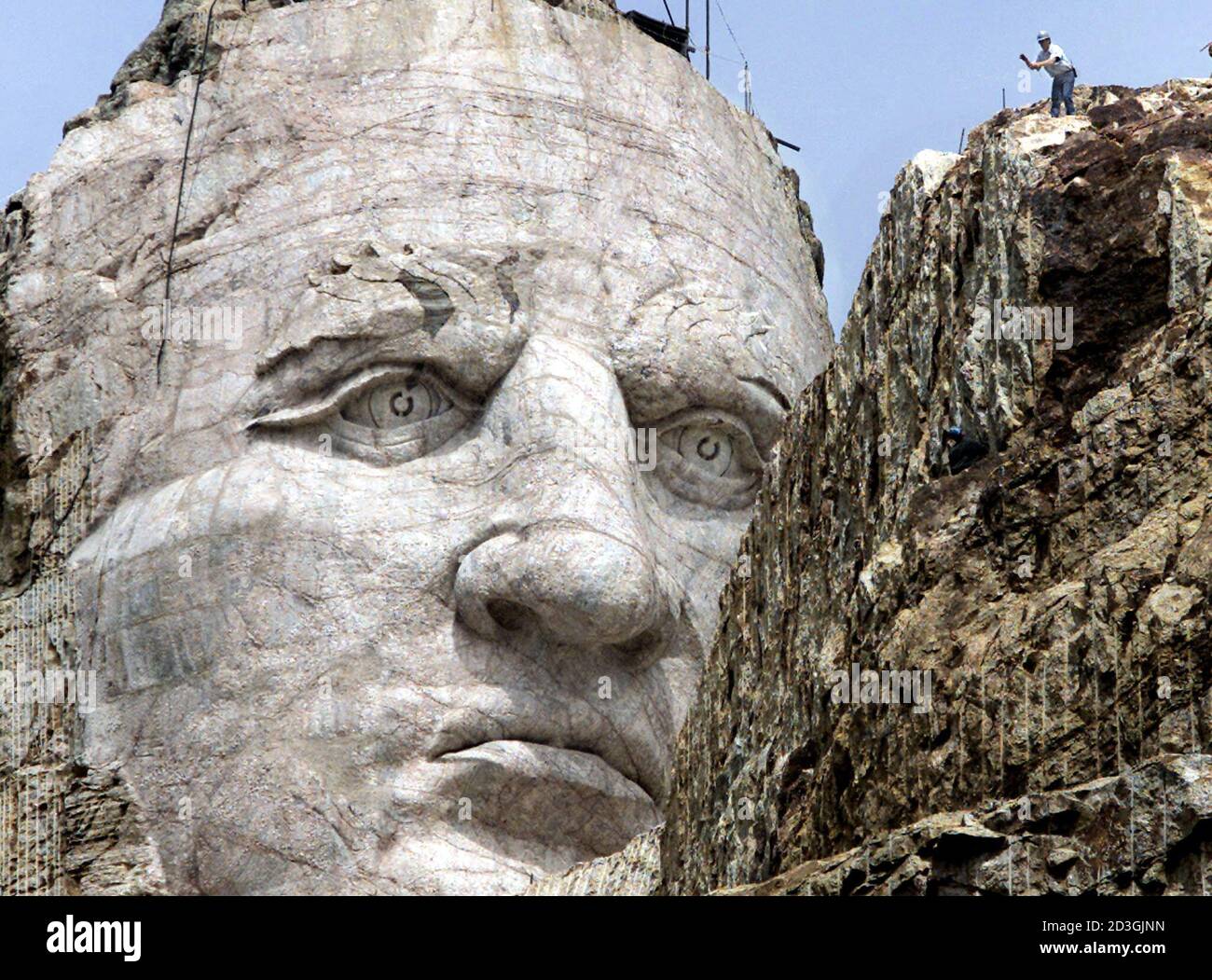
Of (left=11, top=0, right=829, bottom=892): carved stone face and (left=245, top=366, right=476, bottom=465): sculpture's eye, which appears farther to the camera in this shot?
(left=245, top=366, right=476, bottom=465): sculpture's eye

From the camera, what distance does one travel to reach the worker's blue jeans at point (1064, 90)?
12342 millimetres

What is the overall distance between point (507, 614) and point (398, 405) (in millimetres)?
1298


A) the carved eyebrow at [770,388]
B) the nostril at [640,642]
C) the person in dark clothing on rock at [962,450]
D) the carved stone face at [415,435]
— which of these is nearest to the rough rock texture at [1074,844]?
the person in dark clothing on rock at [962,450]

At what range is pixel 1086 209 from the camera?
30.6 feet

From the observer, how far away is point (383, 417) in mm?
15070

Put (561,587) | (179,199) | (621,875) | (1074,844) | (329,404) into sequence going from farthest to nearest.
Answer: (179,199) → (329,404) → (561,587) → (621,875) → (1074,844)

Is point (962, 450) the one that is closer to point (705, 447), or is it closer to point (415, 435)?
point (415, 435)

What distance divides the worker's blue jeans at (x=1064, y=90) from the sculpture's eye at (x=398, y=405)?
3497mm

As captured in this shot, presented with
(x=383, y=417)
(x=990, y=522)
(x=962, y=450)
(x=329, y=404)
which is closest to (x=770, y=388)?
(x=383, y=417)

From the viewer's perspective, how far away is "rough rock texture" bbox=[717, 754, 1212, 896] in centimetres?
746

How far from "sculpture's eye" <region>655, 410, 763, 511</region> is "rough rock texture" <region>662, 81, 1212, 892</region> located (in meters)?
4.65

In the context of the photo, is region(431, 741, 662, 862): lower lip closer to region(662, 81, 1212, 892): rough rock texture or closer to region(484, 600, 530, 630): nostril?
region(484, 600, 530, 630): nostril

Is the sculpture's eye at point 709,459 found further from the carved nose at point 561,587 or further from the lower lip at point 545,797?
the lower lip at point 545,797

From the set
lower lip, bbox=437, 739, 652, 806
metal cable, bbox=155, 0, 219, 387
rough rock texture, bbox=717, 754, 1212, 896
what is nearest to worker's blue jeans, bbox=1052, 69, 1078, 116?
lower lip, bbox=437, 739, 652, 806
